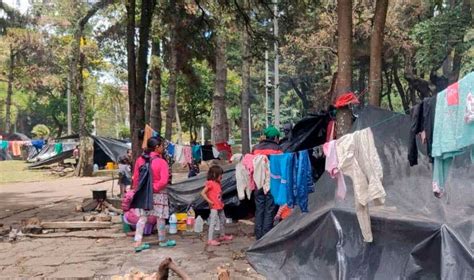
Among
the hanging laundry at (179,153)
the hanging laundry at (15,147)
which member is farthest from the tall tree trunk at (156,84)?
the hanging laundry at (15,147)

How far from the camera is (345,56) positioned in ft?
20.6

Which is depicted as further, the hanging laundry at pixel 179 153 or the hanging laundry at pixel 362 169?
the hanging laundry at pixel 179 153

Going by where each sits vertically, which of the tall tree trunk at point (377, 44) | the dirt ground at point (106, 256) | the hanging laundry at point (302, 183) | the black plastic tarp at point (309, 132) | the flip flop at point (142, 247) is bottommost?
the dirt ground at point (106, 256)

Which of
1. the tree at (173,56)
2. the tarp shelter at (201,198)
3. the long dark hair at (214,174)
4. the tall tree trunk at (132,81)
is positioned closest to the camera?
the long dark hair at (214,174)

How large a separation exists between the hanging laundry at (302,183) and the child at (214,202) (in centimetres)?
167

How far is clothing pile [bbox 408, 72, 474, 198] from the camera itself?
4.10m

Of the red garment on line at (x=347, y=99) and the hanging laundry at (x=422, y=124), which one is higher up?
the red garment on line at (x=347, y=99)

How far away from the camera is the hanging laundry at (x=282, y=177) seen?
6.02 meters

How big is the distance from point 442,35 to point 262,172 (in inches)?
566

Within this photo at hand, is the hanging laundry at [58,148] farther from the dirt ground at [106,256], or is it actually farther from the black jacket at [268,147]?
the black jacket at [268,147]

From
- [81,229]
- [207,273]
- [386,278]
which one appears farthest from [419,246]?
[81,229]

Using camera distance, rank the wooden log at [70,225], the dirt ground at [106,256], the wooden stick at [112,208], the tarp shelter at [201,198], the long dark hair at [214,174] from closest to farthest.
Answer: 1. the dirt ground at [106,256]
2. the long dark hair at [214,174]
3. the wooden log at [70,225]
4. the tarp shelter at [201,198]
5. the wooden stick at [112,208]

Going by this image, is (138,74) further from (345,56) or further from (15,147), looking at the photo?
(15,147)

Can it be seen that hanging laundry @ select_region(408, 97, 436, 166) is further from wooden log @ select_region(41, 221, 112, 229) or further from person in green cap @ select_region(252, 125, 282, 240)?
wooden log @ select_region(41, 221, 112, 229)
